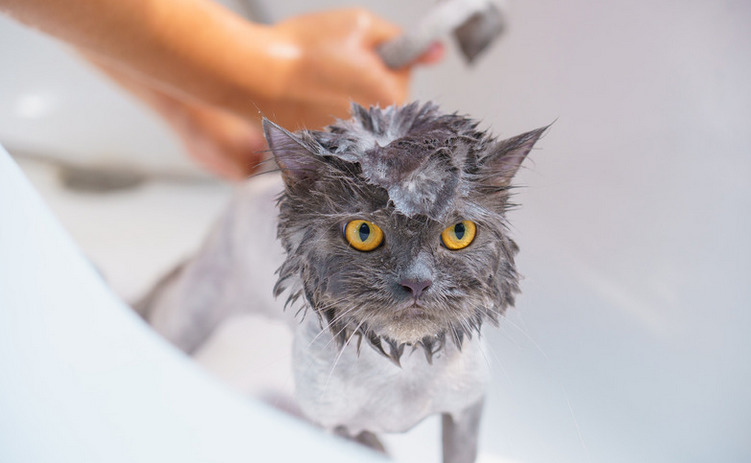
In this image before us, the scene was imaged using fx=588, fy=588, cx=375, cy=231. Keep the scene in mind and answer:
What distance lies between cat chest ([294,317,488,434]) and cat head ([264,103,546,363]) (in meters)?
0.06

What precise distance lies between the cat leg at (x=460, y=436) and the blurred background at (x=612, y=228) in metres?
0.01

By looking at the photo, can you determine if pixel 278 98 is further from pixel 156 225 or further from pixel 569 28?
pixel 156 225

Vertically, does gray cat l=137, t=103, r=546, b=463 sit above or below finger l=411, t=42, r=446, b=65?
below

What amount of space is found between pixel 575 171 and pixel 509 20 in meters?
0.20

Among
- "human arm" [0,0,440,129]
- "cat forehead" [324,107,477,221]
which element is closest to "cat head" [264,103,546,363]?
"cat forehead" [324,107,477,221]

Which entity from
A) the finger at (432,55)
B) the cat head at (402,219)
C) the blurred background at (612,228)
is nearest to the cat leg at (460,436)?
the blurred background at (612,228)

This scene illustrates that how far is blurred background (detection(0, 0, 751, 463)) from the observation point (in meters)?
0.39

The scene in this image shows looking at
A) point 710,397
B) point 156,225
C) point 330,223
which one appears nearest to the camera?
point 330,223

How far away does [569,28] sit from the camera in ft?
1.89

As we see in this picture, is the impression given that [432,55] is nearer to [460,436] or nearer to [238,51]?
[238,51]

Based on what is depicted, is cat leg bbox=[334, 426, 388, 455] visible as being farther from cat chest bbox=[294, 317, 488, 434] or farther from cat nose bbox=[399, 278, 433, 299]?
cat nose bbox=[399, 278, 433, 299]

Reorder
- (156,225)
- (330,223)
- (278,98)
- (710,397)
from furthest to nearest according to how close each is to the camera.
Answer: (156,225) < (278,98) < (710,397) < (330,223)

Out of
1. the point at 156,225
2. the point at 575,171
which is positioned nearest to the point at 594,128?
the point at 575,171

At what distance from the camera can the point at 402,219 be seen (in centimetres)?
25
